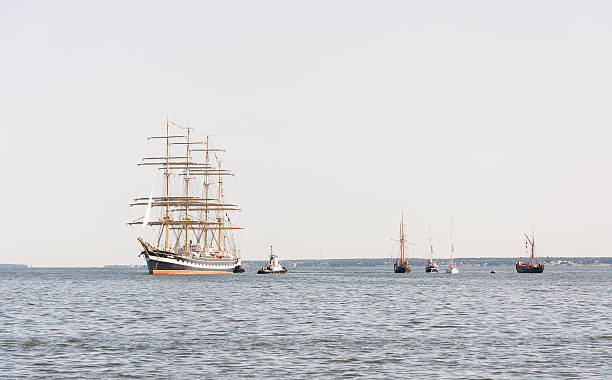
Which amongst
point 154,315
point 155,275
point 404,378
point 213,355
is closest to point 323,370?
point 404,378

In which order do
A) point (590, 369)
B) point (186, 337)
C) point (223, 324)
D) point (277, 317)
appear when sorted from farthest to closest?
1. point (277, 317)
2. point (223, 324)
3. point (186, 337)
4. point (590, 369)

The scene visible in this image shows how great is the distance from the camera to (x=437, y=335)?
46562mm

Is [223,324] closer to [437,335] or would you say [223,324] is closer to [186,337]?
[186,337]

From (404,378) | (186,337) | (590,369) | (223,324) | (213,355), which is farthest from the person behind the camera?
(223,324)

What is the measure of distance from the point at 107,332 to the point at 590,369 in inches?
1058

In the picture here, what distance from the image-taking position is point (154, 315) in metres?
61.0

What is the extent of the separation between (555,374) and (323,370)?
9019mm

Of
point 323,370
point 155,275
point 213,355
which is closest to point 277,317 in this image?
point 213,355

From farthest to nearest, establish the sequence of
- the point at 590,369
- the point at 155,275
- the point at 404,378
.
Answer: the point at 155,275 < the point at 590,369 < the point at 404,378

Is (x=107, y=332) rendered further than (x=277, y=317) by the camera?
No

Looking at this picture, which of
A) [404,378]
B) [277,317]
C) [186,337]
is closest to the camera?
[404,378]

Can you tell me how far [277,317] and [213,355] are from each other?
2201cm

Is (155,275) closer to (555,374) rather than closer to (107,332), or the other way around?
(107,332)

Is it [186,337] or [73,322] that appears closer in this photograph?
[186,337]
